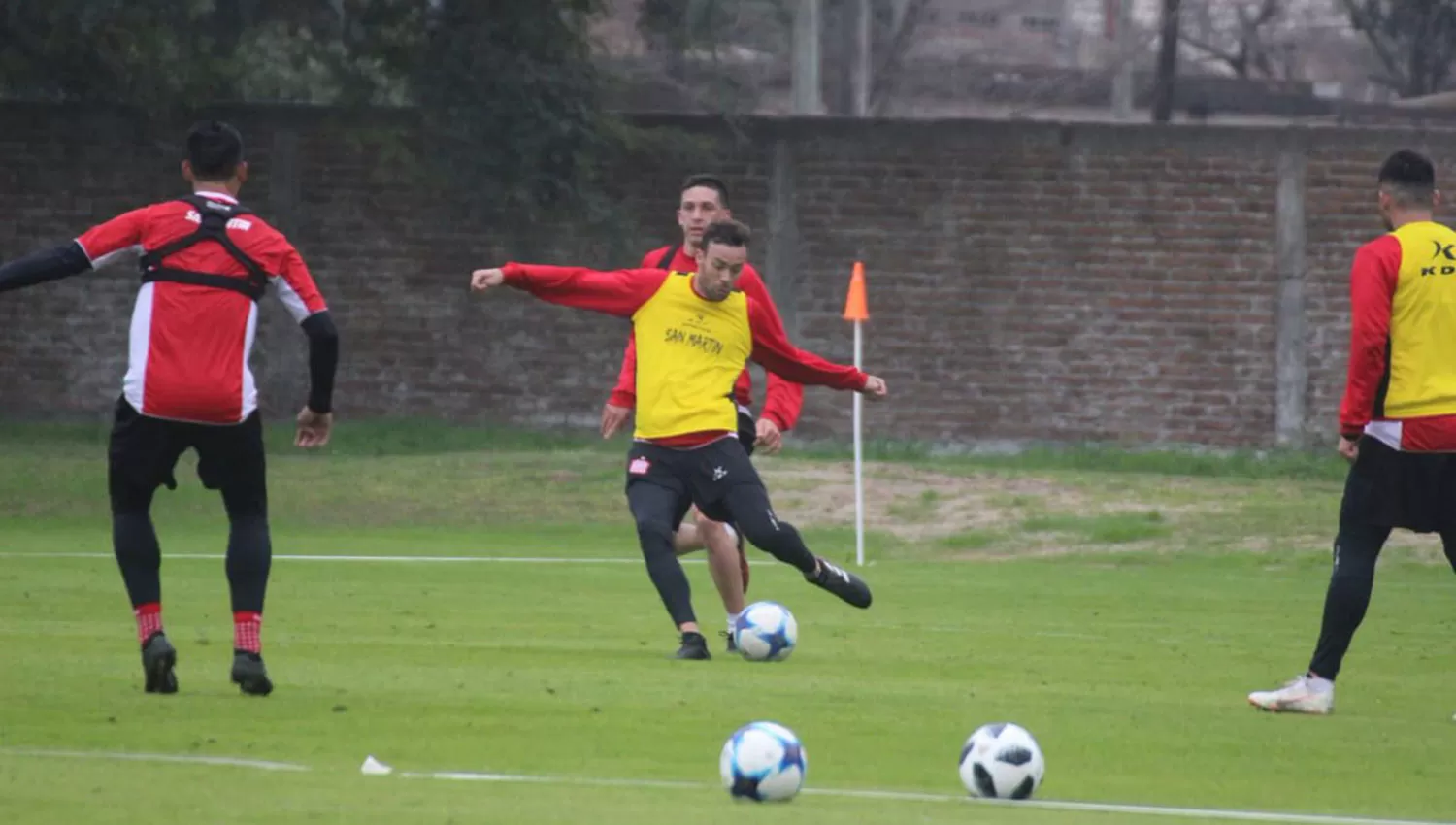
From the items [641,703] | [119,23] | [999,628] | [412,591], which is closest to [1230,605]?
[999,628]

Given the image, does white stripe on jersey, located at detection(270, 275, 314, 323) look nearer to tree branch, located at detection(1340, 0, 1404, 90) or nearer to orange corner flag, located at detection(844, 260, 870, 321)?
orange corner flag, located at detection(844, 260, 870, 321)

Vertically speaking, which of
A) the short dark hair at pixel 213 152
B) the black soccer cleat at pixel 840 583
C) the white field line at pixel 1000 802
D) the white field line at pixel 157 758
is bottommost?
the black soccer cleat at pixel 840 583

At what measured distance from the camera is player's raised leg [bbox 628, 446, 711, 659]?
432 inches

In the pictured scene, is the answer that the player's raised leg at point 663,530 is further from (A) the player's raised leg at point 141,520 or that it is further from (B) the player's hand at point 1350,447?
(B) the player's hand at point 1350,447

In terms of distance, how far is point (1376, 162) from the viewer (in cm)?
2439

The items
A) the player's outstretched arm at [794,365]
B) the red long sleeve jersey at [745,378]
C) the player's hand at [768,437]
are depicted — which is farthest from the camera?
the player's hand at [768,437]

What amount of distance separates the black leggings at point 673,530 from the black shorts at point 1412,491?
275cm

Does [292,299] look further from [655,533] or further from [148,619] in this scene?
[655,533]

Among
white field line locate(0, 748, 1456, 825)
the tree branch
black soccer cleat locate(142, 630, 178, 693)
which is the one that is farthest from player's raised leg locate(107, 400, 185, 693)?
the tree branch

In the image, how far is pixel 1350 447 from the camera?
933cm

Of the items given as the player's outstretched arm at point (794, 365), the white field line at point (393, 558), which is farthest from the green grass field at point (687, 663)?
the player's outstretched arm at point (794, 365)

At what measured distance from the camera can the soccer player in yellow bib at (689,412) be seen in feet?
36.0

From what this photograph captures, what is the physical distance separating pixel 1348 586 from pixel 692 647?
310cm

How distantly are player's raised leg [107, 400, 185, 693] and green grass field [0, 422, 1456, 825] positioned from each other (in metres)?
0.18
